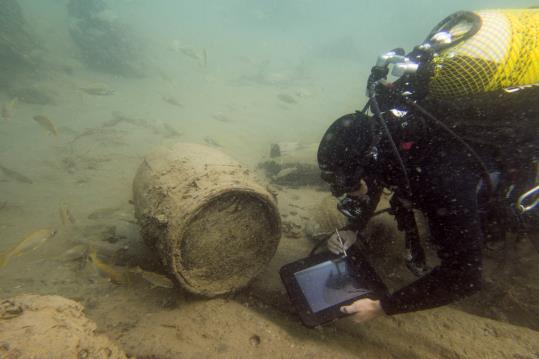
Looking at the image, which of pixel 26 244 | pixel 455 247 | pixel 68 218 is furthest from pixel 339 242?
pixel 68 218

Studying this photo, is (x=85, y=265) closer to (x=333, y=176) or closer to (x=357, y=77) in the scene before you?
(x=333, y=176)

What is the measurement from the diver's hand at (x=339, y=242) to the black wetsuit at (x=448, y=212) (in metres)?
0.81

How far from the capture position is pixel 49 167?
765cm

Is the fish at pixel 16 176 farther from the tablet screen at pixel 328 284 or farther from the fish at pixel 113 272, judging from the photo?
the tablet screen at pixel 328 284

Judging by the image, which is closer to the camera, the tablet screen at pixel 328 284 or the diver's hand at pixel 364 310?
the diver's hand at pixel 364 310

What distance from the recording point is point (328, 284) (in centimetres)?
263

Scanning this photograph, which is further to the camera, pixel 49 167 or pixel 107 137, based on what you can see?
pixel 107 137

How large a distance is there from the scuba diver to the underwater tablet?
0.27 metres

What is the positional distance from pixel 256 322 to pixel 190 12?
61.8m

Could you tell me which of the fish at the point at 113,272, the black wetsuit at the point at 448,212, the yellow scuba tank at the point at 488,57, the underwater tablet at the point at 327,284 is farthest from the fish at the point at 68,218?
the yellow scuba tank at the point at 488,57

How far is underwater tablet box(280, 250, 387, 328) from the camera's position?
244 cm

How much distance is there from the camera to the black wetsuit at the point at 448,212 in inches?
69.1

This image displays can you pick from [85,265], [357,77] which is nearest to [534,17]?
[85,265]

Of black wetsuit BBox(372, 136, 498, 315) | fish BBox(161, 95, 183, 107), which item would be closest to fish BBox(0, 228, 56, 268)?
black wetsuit BBox(372, 136, 498, 315)
